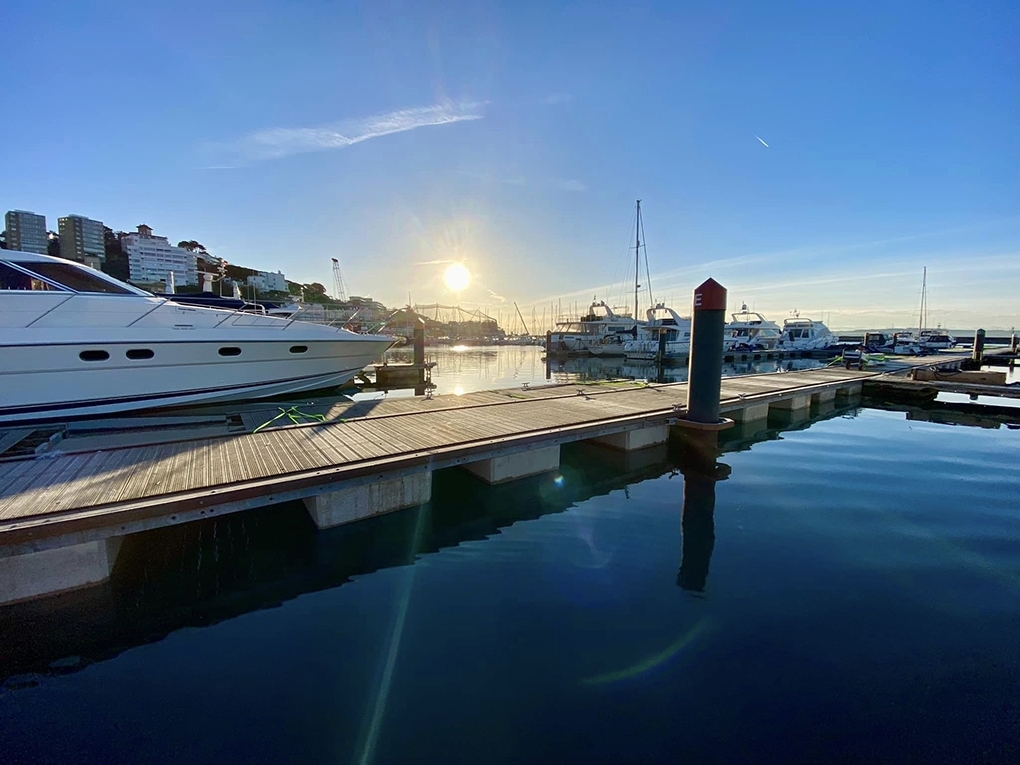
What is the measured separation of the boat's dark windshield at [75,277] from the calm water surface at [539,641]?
9221mm

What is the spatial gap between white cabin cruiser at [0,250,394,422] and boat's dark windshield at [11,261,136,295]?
0.06 ft

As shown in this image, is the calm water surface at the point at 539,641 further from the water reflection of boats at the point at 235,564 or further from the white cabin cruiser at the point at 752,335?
the white cabin cruiser at the point at 752,335

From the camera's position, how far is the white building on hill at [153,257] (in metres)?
81.5

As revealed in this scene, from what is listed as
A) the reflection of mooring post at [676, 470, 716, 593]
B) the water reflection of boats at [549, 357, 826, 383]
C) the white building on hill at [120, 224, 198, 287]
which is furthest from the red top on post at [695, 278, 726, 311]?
the white building on hill at [120, 224, 198, 287]

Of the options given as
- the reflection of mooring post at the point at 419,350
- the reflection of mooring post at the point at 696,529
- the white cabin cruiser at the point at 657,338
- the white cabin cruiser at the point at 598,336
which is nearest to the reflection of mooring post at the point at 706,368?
the reflection of mooring post at the point at 696,529

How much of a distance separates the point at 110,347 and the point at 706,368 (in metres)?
14.0

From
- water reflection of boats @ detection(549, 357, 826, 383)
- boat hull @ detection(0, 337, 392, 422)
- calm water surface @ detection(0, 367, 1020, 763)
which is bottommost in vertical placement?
calm water surface @ detection(0, 367, 1020, 763)

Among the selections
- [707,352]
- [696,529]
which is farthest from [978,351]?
[696,529]

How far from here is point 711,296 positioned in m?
8.48

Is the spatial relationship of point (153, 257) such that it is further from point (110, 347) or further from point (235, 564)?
point (235, 564)

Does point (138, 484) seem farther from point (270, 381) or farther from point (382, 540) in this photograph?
point (270, 381)

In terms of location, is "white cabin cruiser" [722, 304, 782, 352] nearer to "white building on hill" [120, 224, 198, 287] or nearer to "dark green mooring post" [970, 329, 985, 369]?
"dark green mooring post" [970, 329, 985, 369]

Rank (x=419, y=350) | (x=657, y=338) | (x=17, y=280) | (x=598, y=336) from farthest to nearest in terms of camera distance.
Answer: (x=598, y=336), (x=657, y=338), (x=419, y=350), (x=17, y=280)

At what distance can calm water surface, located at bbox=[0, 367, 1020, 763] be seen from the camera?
117 inches
